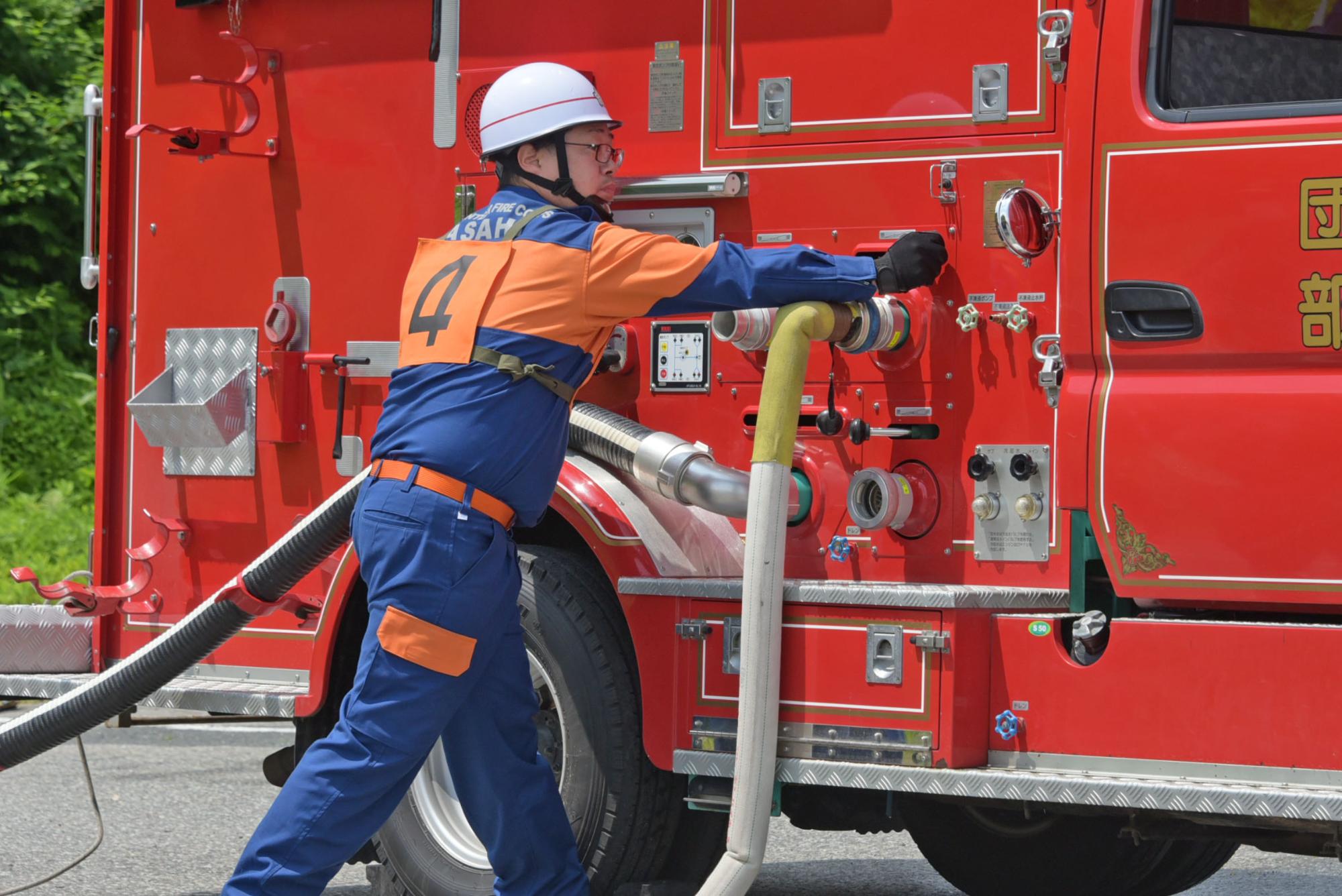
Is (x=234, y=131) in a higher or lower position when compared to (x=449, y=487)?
higher

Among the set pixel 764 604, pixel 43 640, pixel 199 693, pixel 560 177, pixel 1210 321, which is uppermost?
pixel 560 177

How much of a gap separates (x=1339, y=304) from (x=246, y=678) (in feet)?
11.0

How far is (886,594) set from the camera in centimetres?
450

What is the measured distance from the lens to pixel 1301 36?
470cm

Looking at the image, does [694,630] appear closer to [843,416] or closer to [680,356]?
[843,416]

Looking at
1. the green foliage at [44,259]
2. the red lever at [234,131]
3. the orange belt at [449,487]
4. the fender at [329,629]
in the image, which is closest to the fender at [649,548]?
the orange belt at [449,487]

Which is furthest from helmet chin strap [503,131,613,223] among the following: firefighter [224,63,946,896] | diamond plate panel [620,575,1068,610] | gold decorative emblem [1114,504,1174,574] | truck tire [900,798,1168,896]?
truck tire [900,798,1168,896]

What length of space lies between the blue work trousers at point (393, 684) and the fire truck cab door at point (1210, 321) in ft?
4.79

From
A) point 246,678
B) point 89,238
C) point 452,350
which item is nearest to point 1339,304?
point 452,350

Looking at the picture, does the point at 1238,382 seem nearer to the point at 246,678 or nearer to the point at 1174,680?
the point at 1174,680

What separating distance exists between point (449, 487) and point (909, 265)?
1.23 meters

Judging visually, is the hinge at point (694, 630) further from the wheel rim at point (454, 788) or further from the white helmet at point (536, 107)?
the white helmet at point (536, 107)

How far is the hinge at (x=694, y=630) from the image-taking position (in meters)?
4.77

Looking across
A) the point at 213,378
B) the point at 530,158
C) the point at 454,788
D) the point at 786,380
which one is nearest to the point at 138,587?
the point at 213,378
